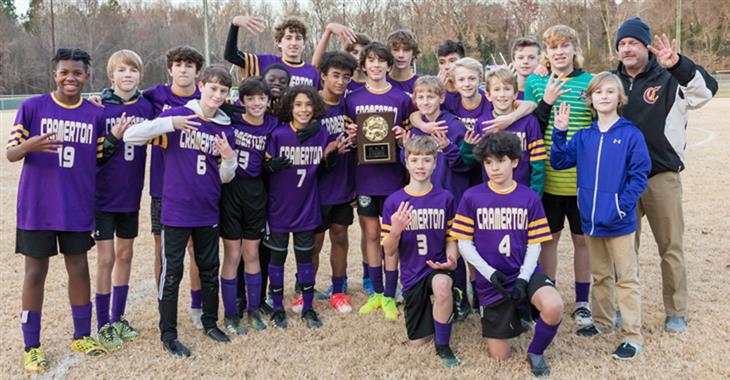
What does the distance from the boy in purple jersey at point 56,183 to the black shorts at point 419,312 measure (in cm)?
220

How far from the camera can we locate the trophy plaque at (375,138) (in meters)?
4.58

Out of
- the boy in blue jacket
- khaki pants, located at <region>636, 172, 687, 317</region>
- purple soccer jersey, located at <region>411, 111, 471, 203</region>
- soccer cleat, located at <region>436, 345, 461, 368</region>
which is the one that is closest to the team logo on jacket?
the boy in blue jacket

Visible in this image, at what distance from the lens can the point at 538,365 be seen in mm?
3625

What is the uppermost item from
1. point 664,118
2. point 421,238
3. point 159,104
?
point 159,104

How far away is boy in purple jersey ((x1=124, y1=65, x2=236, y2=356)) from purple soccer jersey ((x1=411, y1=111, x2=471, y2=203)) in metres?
1.60

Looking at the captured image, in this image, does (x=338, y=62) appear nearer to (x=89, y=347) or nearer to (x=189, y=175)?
(x=189, y=175)

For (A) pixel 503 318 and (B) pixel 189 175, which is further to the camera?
(B) pixel 189 175

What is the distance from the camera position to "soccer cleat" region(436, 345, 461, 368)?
148 inches

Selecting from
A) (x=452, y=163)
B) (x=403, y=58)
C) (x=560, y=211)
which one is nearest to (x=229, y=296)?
(x=452, y=163)

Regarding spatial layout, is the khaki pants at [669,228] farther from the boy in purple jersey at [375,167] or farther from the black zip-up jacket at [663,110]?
the boy in purple jersey at [375,167]

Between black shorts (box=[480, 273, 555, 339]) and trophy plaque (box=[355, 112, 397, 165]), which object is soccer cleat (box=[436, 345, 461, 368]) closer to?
black shorts (box=[480, 273, 555, 339])

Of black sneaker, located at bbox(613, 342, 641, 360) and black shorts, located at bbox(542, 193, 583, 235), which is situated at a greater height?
black shorts, located at bbox(542, 193, 583, 235)

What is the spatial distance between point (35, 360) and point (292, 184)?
2173 millimetres

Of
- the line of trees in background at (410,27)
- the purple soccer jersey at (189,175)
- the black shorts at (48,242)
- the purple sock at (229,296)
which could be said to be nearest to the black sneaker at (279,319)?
the purple sock at (229,296)
